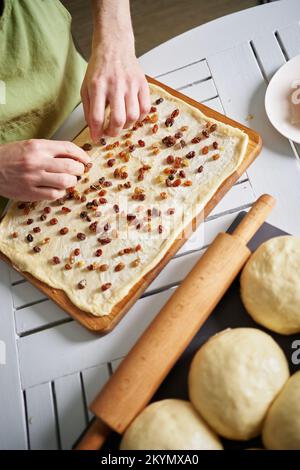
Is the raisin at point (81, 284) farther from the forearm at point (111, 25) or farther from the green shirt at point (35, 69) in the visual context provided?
the forearm at point (111, 25)

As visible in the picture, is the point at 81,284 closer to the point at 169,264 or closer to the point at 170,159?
the point at 169,264

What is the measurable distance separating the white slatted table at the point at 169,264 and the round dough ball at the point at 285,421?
0.29 meters

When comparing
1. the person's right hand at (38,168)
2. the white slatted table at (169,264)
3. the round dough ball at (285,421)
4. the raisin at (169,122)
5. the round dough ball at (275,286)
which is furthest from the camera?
the raisin at (169,122)

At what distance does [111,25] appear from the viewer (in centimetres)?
103

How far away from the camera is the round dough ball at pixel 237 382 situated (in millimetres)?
635

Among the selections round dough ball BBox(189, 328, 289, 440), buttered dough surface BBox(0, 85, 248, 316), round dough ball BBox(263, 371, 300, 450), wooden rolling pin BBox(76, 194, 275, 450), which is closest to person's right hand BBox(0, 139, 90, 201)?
buttered dough surface BBox(0, 85, 248, 316)

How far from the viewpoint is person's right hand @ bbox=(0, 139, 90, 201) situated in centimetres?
91

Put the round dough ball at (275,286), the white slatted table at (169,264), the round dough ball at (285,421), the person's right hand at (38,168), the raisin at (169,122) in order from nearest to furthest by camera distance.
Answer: the round dough ball at (285,421) → the round dough ball at (275,286) → the white slatted table at (169,264) → the person's right hand at (38,168) → the raisin at (169,122)

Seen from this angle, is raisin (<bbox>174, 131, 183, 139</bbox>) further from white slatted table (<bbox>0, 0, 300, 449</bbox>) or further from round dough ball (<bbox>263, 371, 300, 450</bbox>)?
round dough ball (<bbox>263, 371, 300, 450</bbox>)

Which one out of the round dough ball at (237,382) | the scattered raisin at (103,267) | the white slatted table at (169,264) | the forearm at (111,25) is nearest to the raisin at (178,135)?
the white slatted table at (169,264)

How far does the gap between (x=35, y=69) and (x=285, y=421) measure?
87 cm

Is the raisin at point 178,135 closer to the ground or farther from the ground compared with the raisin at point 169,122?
closer to the ground

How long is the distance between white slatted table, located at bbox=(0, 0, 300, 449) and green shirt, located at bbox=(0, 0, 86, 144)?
6 cm
